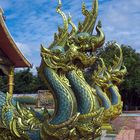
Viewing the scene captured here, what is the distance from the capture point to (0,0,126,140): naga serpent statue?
4.03m

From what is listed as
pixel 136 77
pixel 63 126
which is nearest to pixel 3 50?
pixel 63 126

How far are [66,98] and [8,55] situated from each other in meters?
4.33

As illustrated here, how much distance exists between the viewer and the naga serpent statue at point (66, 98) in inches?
159

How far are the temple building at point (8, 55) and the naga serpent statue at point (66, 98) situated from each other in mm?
3545

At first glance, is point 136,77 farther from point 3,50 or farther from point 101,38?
point 101,38

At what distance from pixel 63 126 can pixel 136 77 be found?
2479 centimetres

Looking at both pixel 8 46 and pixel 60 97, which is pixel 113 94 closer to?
pixel 8 46

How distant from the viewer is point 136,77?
92.7ft

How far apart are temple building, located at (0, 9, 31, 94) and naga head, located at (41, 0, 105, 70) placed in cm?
361

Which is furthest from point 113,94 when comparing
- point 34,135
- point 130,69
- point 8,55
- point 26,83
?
point 26,83

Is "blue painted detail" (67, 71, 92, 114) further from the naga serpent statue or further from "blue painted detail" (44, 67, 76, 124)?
"blue painted detail" (44, 67, 76, 124)

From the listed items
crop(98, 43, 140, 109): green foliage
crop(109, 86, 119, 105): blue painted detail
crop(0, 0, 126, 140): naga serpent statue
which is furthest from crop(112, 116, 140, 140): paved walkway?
crop(98, 43, 140, 109): green foliage

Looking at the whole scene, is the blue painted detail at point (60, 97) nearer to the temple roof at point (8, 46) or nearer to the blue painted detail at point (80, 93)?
the blue painted detail at point (80, 93)

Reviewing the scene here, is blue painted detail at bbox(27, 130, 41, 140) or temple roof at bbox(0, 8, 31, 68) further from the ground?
temple roof at bbox(0, 8, 31, 68)
